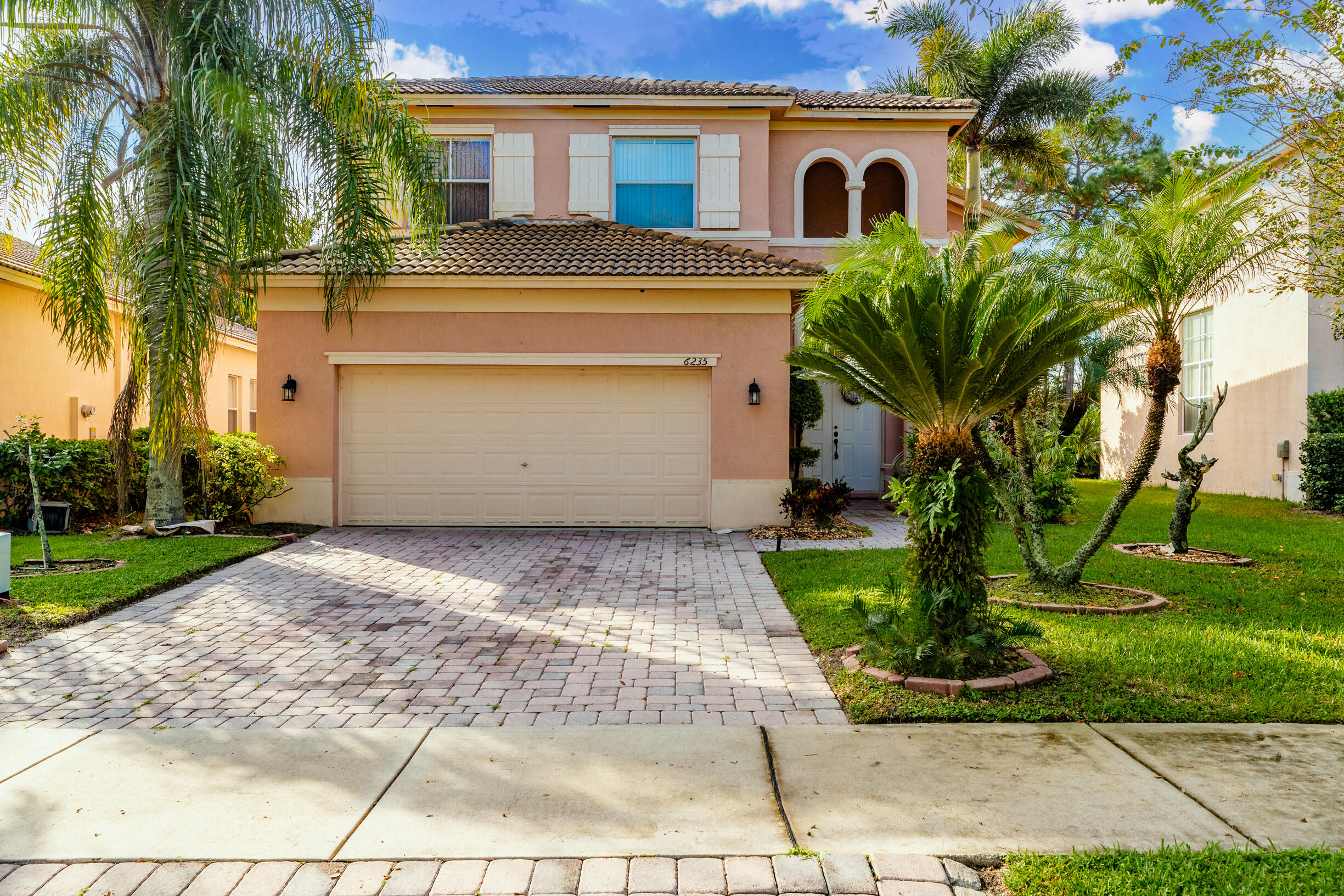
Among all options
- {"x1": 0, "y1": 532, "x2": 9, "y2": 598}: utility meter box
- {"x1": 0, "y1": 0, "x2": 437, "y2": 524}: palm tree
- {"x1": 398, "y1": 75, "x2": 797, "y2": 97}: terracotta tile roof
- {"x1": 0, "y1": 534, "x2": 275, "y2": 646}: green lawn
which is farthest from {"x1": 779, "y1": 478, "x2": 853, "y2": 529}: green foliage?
{"x1": 0, "y1": 532, "x2": 9, "y2": 598}: utility meter box

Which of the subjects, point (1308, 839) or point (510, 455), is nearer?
point (1308, 839)

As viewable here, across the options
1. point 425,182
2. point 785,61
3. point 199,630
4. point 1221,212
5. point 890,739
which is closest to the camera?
point 890,739

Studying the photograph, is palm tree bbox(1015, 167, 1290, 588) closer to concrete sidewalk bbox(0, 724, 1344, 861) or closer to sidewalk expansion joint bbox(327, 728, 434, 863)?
concrete sidewalk bbox(0, 724, 1344, 861)

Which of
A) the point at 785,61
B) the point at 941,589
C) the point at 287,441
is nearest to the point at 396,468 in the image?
the point at 287,441

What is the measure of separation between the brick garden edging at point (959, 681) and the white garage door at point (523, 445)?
7.26 m

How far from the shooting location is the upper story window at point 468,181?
48.6ft

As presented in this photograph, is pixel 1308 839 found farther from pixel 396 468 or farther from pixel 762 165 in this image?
pixel 762 165

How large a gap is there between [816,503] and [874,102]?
28.8 ft

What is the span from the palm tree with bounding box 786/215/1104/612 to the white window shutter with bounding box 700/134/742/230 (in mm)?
9486

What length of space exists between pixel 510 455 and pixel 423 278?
2896 mm

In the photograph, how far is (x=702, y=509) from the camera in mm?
12133

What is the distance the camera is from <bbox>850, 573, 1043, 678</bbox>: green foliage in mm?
4836

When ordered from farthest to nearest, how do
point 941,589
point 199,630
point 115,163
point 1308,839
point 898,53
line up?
point 898,53 < point 115,163 < point 199,630 < point 941,589 < point 1308,839

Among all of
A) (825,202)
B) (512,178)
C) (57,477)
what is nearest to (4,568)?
(57,477)
